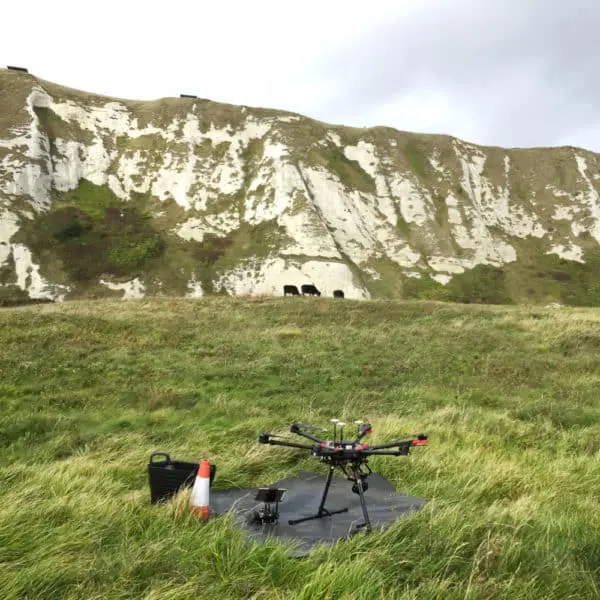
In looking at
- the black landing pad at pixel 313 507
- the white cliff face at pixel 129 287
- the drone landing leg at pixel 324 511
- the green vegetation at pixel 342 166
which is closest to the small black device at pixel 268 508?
the black landing pad at pixel 313 507

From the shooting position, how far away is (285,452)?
819 cm

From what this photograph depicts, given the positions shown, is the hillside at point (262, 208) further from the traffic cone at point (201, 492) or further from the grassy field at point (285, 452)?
the traffic cone at point (201, 492)

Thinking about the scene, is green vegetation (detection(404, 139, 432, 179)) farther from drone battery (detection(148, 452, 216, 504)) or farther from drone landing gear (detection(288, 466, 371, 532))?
drone battery (detection(148, 452, 216, 504))

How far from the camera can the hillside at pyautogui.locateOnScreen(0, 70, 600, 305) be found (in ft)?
206

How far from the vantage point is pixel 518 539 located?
486 cm

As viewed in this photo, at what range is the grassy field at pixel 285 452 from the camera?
156 inches

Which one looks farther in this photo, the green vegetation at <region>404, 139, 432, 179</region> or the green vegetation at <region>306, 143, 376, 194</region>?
the green vegetation at <region>404, 139, 432, 179</region>

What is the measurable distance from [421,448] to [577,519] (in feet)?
10.6

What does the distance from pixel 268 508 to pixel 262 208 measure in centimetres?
7078

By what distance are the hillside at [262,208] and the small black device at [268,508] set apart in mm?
Answer: 56478

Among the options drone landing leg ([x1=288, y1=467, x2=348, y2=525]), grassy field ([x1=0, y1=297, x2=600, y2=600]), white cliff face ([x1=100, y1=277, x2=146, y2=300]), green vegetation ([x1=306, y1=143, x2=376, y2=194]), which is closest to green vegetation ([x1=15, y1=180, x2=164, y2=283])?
→ white cliff face ([x1=100, y1=277, x2=146, y2=300])

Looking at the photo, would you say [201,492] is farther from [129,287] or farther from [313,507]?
[129,287]

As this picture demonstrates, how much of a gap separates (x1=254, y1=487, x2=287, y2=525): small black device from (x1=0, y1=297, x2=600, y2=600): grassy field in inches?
27.0

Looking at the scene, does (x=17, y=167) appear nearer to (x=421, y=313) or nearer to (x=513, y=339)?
(x=421, y=313)
